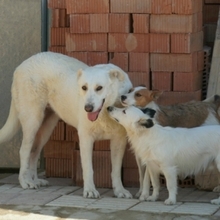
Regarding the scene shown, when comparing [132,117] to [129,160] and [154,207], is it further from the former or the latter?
[129,160]

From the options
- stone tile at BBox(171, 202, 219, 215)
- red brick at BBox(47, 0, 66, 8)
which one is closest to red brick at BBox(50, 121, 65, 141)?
red brick at BBox(47, 0, 66, 8)

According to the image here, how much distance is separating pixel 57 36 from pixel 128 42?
1027 millimetres

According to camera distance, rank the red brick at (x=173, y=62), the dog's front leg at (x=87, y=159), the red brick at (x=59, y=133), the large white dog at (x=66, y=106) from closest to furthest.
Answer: the large white dog at (x=66, y=106) < the dog's front leg at (x=87, y=159) < the red brick at (x=173, y=62) < the red brick at (x=59, y=133)

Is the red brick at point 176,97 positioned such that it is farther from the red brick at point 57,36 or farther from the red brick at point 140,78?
the red brick at point 57,36

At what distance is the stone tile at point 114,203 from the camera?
7828 millimetres

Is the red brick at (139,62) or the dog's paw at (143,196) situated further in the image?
the red brick at (139,62)

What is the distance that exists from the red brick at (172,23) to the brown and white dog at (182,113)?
0.74 metres

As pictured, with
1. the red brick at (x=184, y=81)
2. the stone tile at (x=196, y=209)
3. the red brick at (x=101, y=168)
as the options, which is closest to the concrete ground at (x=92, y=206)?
the stone tile at (x=196, y=209)

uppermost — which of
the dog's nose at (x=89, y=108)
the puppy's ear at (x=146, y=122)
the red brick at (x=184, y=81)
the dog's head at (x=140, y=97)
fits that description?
the red brick at (x=184, y=81)

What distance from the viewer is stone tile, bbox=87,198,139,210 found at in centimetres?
783

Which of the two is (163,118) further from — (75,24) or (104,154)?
(75,24)

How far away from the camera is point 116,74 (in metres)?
8.23

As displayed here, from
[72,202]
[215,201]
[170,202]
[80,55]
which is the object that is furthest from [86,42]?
[215,201]

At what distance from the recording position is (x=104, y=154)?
8.91 meters
